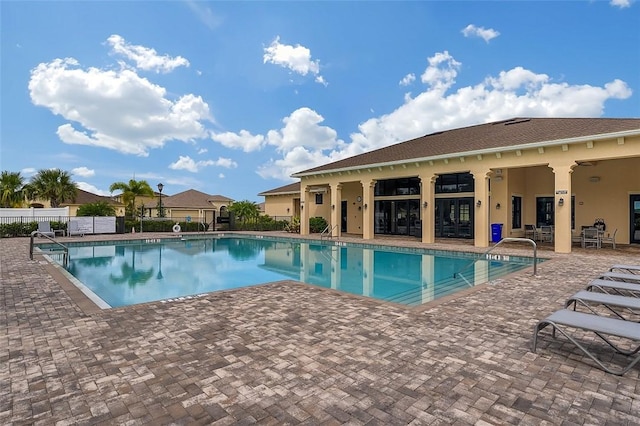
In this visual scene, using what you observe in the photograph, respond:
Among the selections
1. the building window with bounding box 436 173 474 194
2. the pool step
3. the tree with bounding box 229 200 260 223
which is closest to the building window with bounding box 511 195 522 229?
the building window with bounding box 436 173 474 194

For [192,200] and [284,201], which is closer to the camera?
[284,201]

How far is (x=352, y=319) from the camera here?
489 centimetres

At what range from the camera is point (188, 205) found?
38531 mm

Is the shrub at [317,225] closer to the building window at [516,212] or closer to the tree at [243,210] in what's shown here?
the tree at [243,210]

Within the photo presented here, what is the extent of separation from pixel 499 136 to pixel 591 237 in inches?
228

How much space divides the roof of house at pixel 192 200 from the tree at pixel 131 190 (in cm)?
464

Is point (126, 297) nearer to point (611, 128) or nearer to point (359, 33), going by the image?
point (611, 128)

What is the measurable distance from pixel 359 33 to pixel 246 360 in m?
19.9

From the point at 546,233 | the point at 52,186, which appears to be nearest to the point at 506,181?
the point at 546,233

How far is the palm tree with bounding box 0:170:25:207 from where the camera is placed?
30609mm

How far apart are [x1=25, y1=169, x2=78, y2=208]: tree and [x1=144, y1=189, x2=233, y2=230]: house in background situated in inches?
301

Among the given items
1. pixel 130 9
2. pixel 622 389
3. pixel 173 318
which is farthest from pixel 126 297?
pixel 130 9

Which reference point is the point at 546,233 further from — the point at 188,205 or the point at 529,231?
the point at 188,205

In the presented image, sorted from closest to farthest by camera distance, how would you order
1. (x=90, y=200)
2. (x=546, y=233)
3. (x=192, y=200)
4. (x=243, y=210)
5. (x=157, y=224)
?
(x=546, y=233) → (x=157, y=224) → (x=243, y=210) → (x=90, y=200) → (x=192, y=200)
